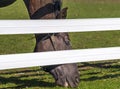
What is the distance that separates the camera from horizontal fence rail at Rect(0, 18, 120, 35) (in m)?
6.65

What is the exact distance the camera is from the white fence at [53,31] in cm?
669

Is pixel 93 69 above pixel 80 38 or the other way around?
above

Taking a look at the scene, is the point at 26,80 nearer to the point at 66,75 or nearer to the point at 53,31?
the point at 66,75

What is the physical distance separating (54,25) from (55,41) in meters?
1.01

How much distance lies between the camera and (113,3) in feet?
128

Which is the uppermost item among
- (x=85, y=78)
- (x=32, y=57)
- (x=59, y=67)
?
(x=32, y=57)

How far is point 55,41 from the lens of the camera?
316 inches

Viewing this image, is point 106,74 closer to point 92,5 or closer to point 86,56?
point 86,56

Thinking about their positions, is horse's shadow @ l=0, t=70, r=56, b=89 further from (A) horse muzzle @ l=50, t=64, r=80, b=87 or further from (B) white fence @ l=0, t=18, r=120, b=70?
(B) white fence @ l=0, t=18, r=120, b=70

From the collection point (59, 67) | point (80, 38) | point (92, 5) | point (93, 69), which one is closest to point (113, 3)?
point (92, 5)

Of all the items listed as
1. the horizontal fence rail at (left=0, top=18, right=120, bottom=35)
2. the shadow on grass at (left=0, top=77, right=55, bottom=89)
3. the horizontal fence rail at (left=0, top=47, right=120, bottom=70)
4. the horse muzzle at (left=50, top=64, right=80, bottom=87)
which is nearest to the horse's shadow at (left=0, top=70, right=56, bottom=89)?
the shadow on grass at (left=0, top=77, right=55, bottom=89)

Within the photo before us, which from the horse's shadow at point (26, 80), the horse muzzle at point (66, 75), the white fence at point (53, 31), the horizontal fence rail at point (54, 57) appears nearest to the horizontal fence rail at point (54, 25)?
the white fence at point (53, 31)

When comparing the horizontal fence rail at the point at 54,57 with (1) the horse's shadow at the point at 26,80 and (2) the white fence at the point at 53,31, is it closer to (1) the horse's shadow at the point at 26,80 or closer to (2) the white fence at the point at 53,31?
(2) the white fence at the point at 53,31

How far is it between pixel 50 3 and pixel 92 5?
30.8m
